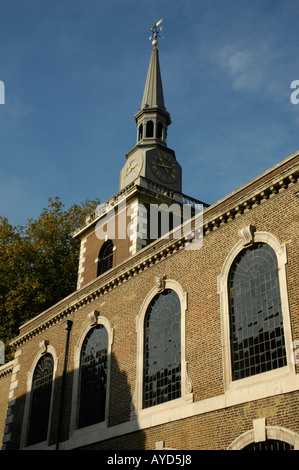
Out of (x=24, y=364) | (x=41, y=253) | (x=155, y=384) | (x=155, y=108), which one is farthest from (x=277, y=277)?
(x=41, y=253)

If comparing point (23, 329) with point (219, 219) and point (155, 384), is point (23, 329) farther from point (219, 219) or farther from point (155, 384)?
point (219, 219)

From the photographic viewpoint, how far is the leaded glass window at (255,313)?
1645 cm

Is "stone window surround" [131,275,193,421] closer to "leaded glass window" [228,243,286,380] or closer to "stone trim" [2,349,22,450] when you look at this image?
"leaded glass window" [228,243,286,380]

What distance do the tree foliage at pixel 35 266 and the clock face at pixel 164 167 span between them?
10.3 meters

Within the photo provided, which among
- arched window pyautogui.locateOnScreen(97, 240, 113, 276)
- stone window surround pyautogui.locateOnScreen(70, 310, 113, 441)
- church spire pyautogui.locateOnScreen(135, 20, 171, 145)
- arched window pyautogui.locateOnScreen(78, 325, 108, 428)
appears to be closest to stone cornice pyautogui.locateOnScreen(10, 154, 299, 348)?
stone window surround pyautogui.locateOnScreen(70, 310, 113, 441)

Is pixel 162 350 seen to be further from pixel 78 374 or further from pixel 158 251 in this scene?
pixel 78 374

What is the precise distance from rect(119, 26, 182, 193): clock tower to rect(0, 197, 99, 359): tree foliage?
8.45 meters

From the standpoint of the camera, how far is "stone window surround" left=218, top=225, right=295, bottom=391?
1584cm

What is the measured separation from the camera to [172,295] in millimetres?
20906

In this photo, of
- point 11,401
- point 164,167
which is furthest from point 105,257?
point 11,401

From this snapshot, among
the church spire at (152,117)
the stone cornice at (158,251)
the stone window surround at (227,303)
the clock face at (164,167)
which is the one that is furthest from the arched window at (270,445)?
the church spire at (152,117)

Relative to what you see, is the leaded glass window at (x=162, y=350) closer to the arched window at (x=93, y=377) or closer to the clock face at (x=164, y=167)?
the arched window at (x=93, y=377)

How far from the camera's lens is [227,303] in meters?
18.2

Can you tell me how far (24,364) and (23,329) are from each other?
218 centimetres
